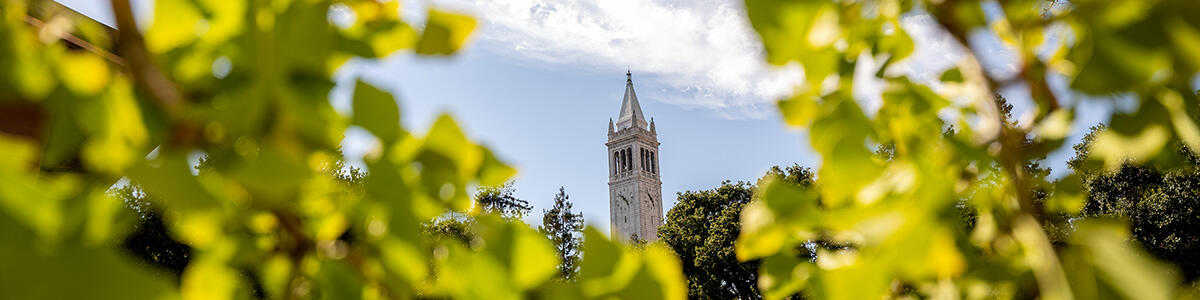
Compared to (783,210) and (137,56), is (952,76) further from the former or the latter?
(137,56)

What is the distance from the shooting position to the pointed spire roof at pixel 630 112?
26.6 m

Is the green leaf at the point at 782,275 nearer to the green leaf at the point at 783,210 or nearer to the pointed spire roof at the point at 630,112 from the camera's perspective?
the green leaf at the point at 783,210

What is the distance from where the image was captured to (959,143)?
314 millimetres

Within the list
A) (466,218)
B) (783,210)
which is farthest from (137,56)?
(466,218)

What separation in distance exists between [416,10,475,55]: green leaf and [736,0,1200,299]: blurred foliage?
11 cm

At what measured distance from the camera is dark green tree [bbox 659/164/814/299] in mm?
12031

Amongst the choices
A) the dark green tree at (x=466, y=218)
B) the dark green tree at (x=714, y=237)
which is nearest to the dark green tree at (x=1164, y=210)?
the dark green tree at (x=714, y=237)

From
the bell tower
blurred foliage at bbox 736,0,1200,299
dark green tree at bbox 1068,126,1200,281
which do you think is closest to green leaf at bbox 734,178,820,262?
blurred foliage at bbox 736,0,1200,299

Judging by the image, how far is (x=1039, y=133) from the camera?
39 cm

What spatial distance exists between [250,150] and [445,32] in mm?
78

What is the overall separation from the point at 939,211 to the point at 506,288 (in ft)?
0.45

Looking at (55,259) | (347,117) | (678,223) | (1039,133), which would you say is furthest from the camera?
(678,223)

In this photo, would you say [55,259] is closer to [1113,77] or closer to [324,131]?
[324,131]

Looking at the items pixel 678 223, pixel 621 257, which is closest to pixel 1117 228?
pixel 621 257
